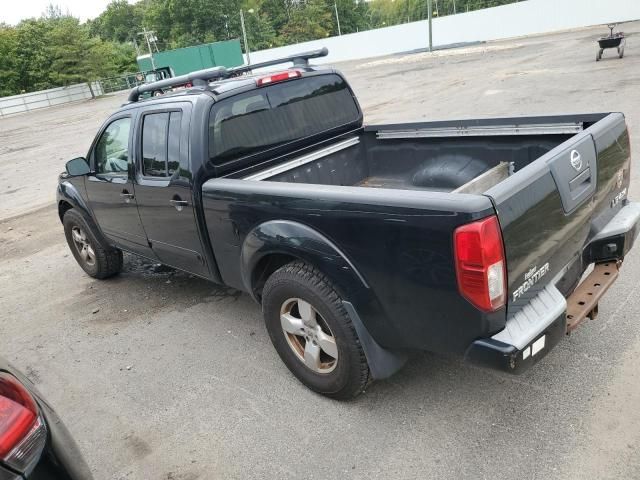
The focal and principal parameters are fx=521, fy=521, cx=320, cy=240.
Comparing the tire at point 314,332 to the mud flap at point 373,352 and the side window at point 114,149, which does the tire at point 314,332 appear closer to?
the mud flap at point 373,352

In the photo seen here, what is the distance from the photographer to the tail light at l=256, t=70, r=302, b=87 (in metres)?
3.91

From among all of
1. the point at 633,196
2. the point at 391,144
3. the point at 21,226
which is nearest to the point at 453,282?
the point at 391,144

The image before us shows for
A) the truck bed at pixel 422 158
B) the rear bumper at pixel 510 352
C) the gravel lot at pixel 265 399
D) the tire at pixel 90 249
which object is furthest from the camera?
the tire at pixel 90 249

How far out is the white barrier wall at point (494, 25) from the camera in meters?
35.6

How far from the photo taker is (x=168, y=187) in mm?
3875

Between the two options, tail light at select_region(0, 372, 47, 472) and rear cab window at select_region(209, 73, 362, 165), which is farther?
rear cab window at select_region(209, 73, 362, 165)

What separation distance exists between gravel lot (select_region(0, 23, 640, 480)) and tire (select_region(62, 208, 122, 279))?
17 cm

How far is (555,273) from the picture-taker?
2674 millimetres

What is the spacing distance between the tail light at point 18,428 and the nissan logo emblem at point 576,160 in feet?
8.61

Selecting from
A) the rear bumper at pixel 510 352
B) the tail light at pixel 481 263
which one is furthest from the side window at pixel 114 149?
the rear bumper at pixel 510 352

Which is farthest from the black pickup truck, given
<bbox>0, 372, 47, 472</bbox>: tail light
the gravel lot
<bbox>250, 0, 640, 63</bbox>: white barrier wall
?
<bbox>250, 0, 640, 63</bbox>: white barrier wall

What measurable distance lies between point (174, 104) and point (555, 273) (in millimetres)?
2798

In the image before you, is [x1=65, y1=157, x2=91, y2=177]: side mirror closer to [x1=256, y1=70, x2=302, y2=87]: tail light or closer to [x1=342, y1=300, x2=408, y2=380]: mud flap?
[x1=256, y1=70, x2=302, y2=87]: tail light

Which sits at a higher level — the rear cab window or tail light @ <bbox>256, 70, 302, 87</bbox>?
tail light @ <bbox>256, 70, 302, 87</bbox>
